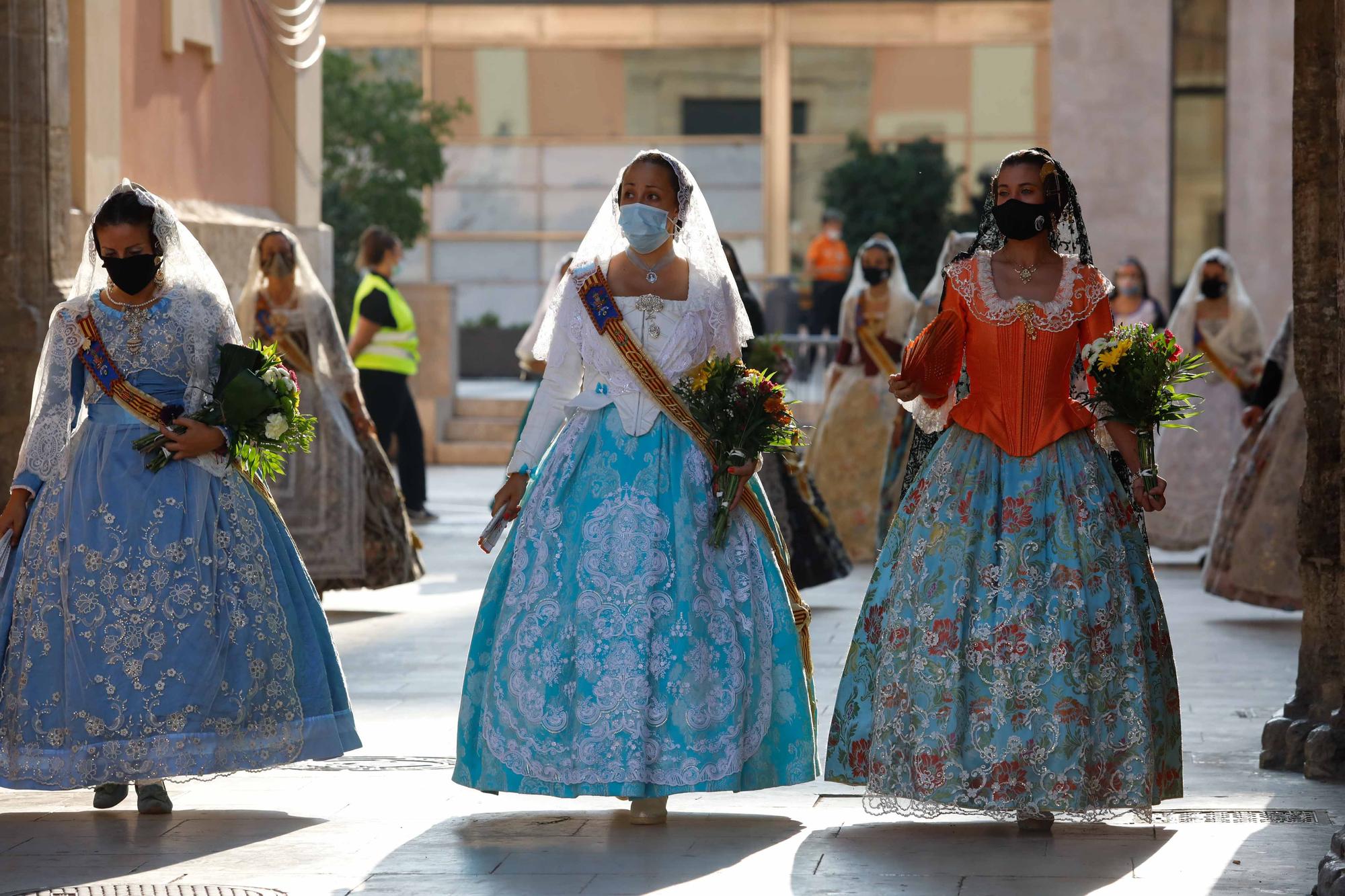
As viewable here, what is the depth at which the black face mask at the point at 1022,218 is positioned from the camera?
614cm

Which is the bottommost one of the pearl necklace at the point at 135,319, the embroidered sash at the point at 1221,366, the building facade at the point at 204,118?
the embroidered sash at the point at 1221,366

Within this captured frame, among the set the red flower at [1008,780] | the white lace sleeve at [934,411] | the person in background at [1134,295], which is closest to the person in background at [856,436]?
the person in background at [1134,295]

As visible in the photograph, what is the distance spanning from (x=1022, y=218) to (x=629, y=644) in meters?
1.58

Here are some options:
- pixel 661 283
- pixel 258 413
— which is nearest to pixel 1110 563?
pixel 661 283

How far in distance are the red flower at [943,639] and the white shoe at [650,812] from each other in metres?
0.84

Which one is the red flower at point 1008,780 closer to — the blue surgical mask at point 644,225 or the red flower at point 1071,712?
the red flower at point 1071,712

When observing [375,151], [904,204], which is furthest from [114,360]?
[904,204]

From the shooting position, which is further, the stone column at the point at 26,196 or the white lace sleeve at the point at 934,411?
the stone column at the point at 26,196

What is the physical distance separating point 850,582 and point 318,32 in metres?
5.81

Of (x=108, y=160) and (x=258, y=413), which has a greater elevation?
(x=108, y=160)

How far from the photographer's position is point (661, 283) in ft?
20.8

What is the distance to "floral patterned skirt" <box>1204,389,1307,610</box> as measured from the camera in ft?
34.6

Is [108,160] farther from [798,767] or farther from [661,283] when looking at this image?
[798,767]

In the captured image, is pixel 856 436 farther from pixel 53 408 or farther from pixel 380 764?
pixel 53 408
